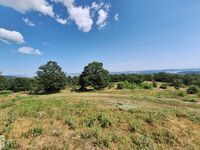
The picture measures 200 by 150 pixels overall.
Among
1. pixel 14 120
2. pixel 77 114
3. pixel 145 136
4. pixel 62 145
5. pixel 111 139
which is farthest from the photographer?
pixel 77 114

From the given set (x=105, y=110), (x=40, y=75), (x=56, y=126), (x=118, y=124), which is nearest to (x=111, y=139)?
(x=118, y=124)

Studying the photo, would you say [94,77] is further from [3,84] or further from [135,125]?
[3,84]

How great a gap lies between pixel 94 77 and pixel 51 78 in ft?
30.8

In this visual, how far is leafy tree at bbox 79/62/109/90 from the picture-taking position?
3740 cm

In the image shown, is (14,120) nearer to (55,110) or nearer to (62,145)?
(55,110)

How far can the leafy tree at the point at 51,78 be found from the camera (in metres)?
35.7

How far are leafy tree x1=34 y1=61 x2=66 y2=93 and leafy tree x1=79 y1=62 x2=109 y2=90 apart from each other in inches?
185

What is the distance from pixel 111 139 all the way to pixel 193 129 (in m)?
5.21

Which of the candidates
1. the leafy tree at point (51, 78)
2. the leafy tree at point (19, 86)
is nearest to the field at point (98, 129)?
the leafy tree at point (51, 78)

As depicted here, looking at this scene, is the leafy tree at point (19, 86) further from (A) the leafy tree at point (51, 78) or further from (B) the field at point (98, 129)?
(B) the field at point (98, 129)

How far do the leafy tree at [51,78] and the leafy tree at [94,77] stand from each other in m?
4.70

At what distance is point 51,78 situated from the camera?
35844 mm

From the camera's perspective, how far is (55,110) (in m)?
11.7

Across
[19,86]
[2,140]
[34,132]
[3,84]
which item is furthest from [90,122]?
[3,84]
